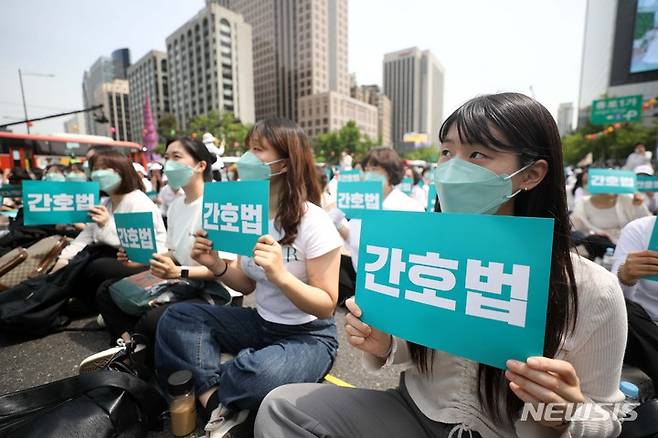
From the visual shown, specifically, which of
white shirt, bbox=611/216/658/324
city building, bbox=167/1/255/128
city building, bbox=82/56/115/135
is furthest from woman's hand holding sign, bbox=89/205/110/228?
city building, bbox=82/56/115/135

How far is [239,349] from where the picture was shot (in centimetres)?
202

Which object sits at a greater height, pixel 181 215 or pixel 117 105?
pixel 117 105

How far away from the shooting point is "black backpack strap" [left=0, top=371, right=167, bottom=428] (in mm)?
1437

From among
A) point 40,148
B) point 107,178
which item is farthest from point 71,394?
point 40,148

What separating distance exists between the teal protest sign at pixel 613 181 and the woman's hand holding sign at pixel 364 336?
4325 mm

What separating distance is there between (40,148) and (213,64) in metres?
55.0

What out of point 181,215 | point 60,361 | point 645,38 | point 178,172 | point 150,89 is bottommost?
point 60,361

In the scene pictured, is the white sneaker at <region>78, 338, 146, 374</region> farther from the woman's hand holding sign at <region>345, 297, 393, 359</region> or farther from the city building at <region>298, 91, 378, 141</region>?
the city building at <region>298, 91, 378, 141</region>

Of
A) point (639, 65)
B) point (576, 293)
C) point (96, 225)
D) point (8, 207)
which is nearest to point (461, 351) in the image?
point (576, 293)

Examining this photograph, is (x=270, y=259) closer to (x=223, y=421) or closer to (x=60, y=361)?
(x=223, y=421)

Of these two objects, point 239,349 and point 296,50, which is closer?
point 239,349

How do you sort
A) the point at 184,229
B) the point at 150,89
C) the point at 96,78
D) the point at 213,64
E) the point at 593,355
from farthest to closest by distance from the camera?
the point at 96,78 → the point at 150,89 → the point at 213,64 → the point at 184,229 → the point at 593,355

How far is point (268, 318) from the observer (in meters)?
1.92

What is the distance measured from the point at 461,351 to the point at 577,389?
27 cm
